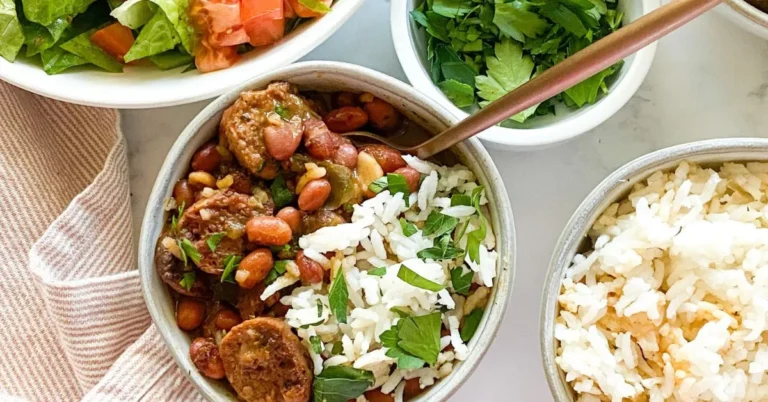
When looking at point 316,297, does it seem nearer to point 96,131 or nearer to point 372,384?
point 372,384

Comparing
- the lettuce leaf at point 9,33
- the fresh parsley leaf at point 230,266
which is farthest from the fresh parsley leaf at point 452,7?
the lettuce leaf at point 9,33

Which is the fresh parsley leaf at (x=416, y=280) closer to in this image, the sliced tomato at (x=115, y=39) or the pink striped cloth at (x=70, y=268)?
the pink striped cloth at (x=70, y=268)

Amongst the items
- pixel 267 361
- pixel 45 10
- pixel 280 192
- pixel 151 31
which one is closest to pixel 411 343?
pixel 267 361

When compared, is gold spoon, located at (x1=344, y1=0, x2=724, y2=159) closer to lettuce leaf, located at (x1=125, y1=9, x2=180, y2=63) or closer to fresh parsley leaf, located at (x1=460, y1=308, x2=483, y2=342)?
fresh parsley leaf, located at (x1=460, y1=308, x2=483, y2=342)

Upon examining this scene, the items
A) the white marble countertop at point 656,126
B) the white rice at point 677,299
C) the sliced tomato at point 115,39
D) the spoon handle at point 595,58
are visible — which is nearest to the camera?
the spoon handle at point 595,58

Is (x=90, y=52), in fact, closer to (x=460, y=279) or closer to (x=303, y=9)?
(x=303, y=9)

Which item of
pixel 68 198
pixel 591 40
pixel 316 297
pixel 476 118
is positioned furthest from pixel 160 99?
pixel 591 40
